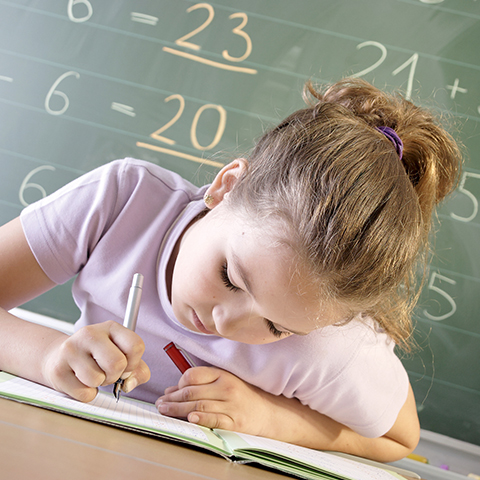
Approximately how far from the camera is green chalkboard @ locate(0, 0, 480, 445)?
103 centimetres

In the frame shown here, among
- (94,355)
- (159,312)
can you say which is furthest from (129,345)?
(159,312)

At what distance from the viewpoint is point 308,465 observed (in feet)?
1.36

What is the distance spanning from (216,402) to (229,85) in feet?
2.54

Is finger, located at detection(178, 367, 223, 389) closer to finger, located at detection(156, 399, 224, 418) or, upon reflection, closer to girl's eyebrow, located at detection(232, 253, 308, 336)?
finger, located at detection(156, 399, 224, 418)

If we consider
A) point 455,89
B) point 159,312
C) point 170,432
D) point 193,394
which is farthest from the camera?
point 455,89

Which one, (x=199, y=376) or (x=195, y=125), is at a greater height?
(x=195, y=125)

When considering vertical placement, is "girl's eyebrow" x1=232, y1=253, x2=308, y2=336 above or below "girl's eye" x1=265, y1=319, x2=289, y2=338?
above

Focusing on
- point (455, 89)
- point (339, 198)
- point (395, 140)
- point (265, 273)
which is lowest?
point (265, 273)

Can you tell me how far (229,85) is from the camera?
1.07 m

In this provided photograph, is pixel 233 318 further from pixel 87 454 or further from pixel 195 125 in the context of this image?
pixel 195 125

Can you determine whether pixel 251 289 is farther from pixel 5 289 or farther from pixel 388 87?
pixel 388 87

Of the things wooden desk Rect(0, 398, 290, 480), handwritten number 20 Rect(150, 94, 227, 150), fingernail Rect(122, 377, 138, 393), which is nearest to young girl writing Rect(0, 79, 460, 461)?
fingernail Rect(122, 377, 138, 393)

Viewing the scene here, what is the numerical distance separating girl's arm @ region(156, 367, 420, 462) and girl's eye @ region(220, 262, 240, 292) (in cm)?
15

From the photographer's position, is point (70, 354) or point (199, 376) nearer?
point (70, 354)
